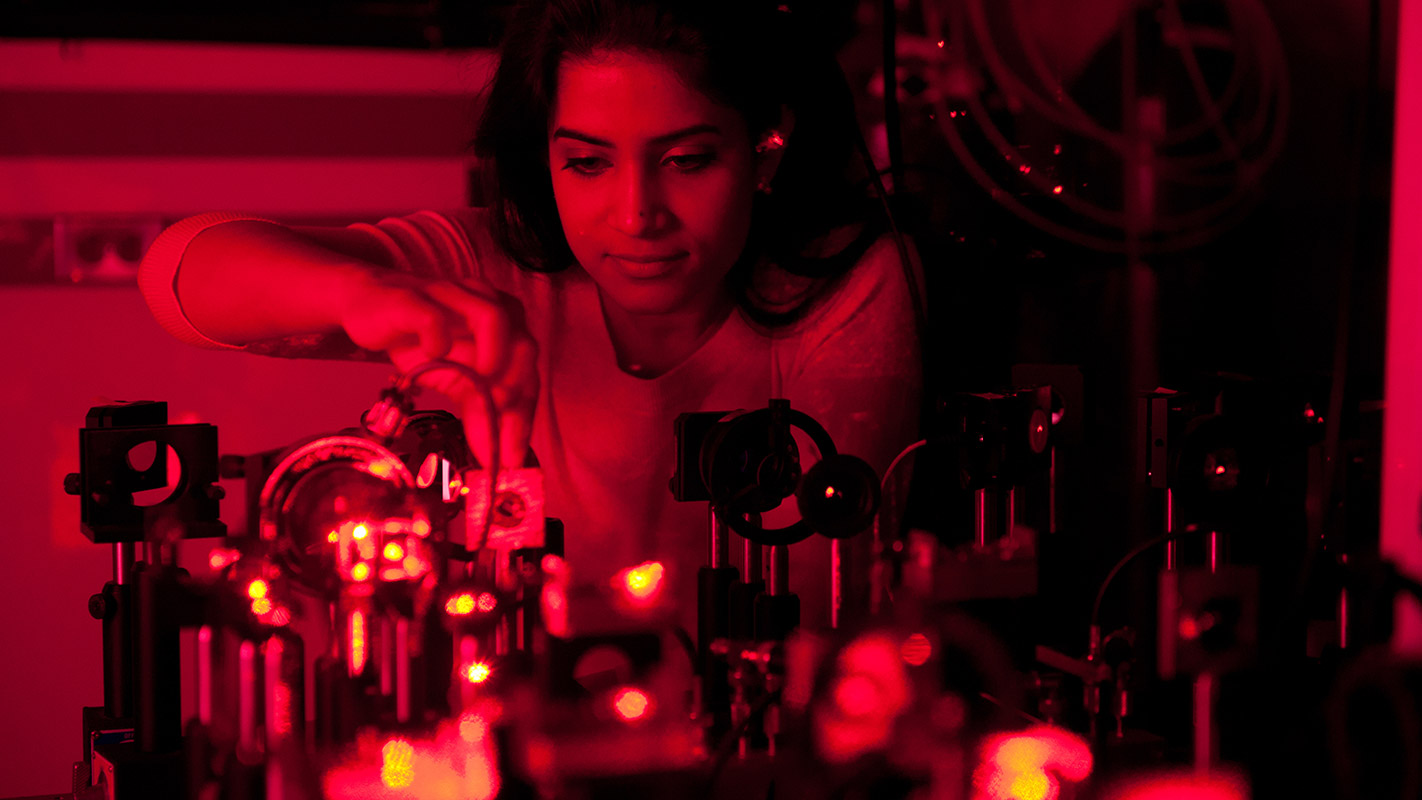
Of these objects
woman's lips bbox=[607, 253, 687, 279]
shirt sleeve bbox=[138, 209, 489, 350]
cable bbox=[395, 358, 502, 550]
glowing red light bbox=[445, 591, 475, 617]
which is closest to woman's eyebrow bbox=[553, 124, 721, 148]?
woman's lips bbox=[607, 253, 687, 279]

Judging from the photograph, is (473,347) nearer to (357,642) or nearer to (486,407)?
(486,407)

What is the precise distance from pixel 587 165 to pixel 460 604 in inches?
19.3

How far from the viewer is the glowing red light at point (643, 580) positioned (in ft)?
3.78

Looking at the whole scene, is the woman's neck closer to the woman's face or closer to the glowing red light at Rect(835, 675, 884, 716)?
the woman's face

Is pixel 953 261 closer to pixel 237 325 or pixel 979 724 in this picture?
pixel 979 724

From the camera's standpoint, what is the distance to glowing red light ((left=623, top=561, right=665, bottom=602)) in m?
1.15

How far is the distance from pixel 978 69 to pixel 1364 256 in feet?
1.83

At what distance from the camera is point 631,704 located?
878 millimetres

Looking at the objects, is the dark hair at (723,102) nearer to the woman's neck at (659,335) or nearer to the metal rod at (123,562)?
the woman's neck at (659,335)

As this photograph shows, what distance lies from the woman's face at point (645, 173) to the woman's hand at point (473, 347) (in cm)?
29

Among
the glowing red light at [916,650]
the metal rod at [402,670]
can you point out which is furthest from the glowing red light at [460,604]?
the glowing red light at [916,650]

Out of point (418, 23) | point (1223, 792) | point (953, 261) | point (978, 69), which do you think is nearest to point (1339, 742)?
point (1223, 792)

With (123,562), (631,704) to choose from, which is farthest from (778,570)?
(123,562)

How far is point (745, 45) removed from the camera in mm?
1186
